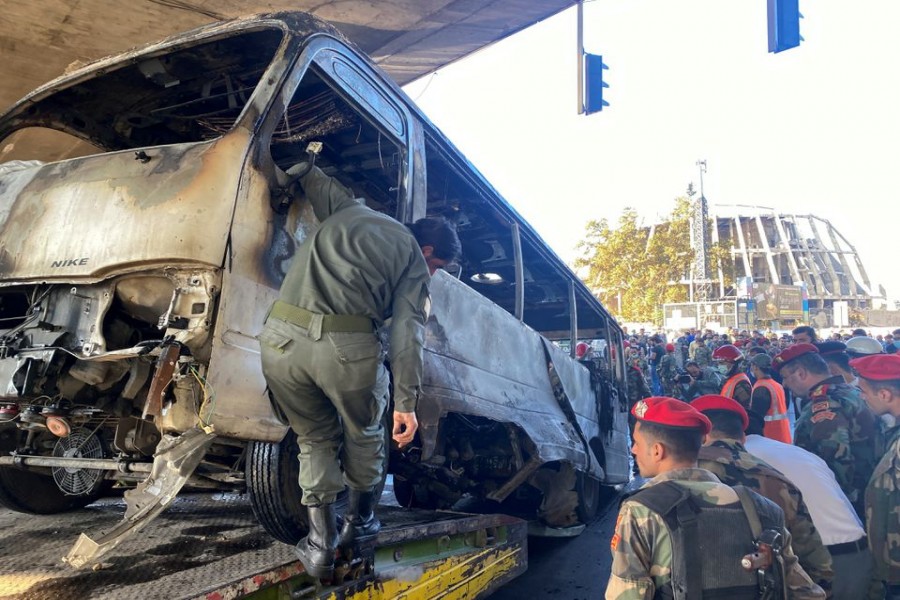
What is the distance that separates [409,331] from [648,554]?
3.55 ft

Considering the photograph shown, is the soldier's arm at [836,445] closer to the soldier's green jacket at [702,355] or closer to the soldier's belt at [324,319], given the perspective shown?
the soldier's belt at [324,319]

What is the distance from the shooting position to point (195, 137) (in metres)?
3.51

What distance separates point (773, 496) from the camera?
223 centimetres

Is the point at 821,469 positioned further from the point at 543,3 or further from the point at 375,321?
the point at 543,3

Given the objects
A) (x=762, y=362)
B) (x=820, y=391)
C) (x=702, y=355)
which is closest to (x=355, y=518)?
(x=820, y=391)

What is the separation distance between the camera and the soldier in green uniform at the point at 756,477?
2146 millimetres

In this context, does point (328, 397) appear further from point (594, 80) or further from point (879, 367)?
point (594, 80)

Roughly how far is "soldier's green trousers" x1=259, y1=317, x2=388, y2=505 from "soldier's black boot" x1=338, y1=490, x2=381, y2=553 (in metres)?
0.10

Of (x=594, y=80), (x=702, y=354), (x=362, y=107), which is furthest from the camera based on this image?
(x=702, y=354)

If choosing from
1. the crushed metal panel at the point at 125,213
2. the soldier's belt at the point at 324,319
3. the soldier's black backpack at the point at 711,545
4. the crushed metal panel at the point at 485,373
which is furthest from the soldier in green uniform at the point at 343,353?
the soldier's black backpack at the point at 711,545

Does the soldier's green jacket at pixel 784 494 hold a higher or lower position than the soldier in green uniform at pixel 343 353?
lower

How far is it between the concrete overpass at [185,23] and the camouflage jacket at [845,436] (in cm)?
658

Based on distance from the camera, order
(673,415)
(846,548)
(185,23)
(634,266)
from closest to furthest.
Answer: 1. (673,415)
2. (846,548)
3. (185,23)
4. (634,266)

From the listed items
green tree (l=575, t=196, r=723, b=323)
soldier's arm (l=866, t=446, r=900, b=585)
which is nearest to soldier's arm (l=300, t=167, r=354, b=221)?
soldier's arm (l=866, t=446, r=900, b=585)
